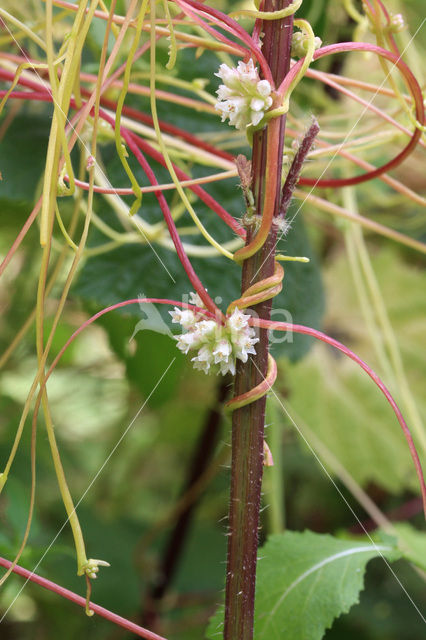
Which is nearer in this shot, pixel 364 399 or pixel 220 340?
pixel 220 340

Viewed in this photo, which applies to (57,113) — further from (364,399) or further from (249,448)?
(364,399)

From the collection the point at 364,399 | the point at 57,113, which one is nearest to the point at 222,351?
the point at 57,113

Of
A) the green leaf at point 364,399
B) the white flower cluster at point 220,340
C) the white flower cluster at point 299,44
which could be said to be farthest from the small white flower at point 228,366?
the green leaf at point 364,399

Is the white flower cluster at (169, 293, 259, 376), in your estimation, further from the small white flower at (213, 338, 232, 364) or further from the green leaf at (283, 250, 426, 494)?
the green leaf at (283, 250, 426, 494)

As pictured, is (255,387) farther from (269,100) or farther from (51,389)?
(51,389)

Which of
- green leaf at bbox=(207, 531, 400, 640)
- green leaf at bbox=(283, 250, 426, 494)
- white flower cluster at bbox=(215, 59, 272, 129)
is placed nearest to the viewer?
white flower cluster at bbox=(215, 59, 272, 129)

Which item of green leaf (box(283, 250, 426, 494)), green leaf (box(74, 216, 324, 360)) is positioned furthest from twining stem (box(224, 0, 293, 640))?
green leaf (box(283, 250, 426, 494))

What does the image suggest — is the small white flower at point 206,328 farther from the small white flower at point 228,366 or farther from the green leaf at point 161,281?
the green leaf at point 161,281

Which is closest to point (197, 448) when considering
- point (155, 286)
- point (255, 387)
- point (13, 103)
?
point (155, 286)
